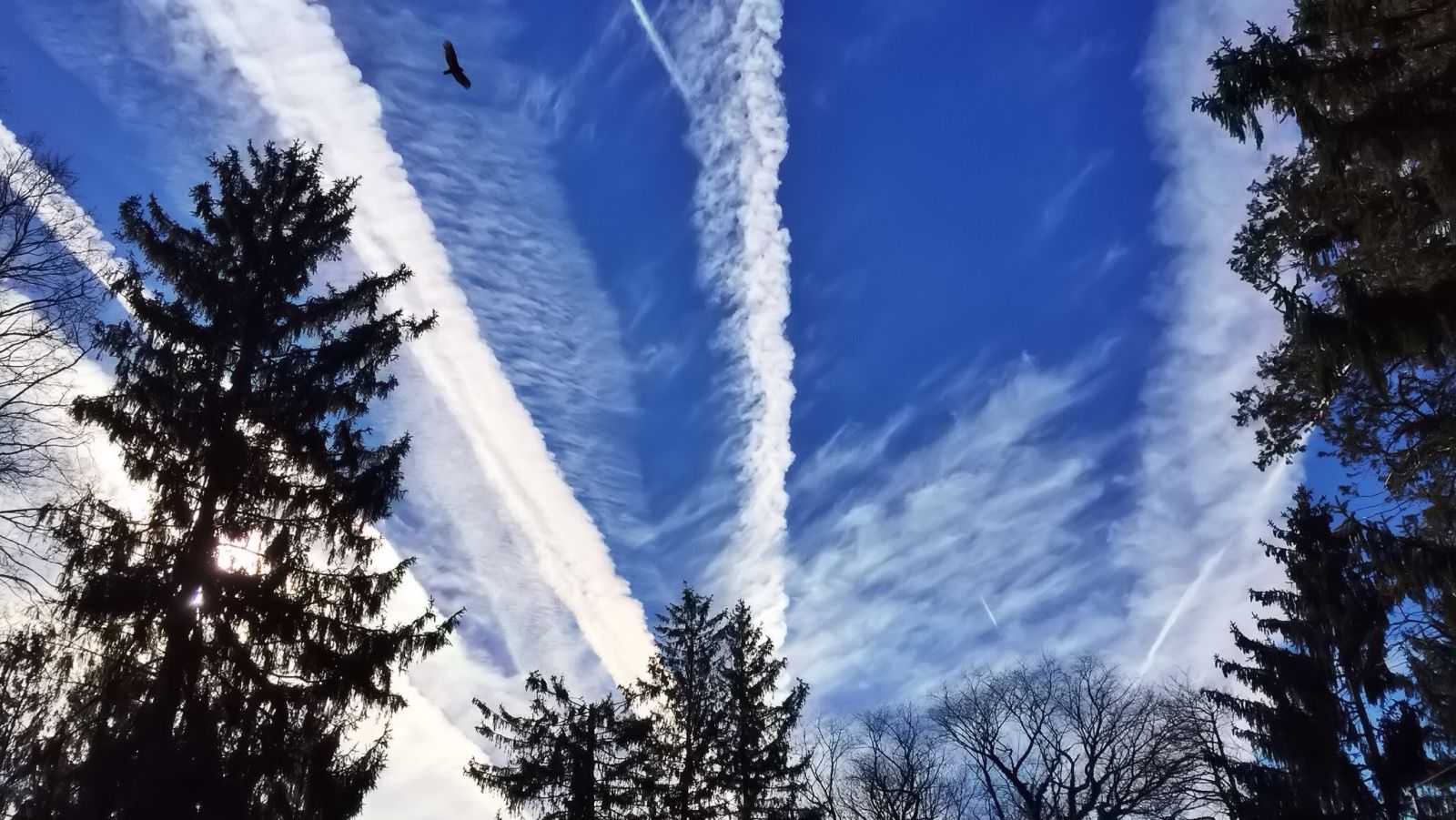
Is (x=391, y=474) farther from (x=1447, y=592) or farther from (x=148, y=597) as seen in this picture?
(x=1447, y=592)

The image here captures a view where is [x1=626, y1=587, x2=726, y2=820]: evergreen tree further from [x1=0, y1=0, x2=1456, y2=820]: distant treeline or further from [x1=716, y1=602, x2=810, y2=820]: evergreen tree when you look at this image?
[x1=0, y1=0, x2=1456, y2=820]: distant treeline

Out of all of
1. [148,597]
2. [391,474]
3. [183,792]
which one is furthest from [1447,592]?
[148,597]

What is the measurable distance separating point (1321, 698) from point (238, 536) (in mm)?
22345

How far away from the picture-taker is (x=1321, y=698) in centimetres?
1780

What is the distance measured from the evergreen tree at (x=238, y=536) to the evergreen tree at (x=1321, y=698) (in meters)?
18.8

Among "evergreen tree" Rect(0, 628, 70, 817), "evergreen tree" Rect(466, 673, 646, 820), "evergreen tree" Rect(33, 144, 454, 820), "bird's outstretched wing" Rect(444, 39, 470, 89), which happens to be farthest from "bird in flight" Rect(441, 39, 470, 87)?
"evergreen tree" Rect(466, 673, 646, 820)

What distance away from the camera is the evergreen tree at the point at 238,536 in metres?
9.62

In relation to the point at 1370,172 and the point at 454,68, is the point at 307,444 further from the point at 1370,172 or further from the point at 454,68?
the point at 1370,172

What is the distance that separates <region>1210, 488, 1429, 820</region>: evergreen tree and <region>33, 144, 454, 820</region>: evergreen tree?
18.8 meters

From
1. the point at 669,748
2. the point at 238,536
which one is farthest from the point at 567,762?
the point at 238,536

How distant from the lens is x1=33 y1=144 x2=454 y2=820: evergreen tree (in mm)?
9617

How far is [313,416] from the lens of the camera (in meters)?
11.9

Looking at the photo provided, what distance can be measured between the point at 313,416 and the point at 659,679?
14889 millimetres

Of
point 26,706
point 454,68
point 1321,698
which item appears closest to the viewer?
point 454,68
